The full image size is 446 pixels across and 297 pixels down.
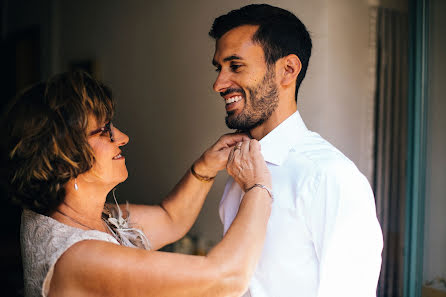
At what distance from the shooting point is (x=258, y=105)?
1.46m

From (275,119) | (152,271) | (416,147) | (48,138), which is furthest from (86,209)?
(416,147)

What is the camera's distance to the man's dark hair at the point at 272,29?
4.78 ft

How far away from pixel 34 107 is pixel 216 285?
762 mm

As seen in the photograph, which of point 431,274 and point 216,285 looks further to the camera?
point 431,274

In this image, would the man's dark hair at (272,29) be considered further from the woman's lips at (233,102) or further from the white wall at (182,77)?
the white wall at (182,77)

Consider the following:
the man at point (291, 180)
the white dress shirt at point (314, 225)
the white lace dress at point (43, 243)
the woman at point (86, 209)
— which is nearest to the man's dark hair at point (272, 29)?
the man at point (291, 180)

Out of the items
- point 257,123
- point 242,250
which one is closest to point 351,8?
point 257,123

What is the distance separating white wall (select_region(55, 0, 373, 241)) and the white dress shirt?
0.49 metres

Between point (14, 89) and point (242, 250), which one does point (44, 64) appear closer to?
point (14, 89)

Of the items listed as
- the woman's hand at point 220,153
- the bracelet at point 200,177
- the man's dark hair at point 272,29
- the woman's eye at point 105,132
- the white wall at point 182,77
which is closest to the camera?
the woman's eye at point 105,132

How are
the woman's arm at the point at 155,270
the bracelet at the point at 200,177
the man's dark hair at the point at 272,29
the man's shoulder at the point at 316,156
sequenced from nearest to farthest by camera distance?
1. the woman's arm at the point at 155,270
2. the man's shoulder at the point at 316,156
3. the man's dark hair at the point at 272,29
4. the bracelet at the point at 200,177

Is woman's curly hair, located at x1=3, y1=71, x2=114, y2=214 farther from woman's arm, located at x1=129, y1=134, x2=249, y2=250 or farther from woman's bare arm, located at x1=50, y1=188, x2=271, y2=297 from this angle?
woman's arm, located at x1=129, y1=134, x2=249, y2=250

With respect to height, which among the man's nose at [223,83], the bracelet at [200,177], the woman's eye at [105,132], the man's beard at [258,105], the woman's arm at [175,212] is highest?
the man's nose at [223,83]

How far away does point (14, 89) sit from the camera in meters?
5.23
